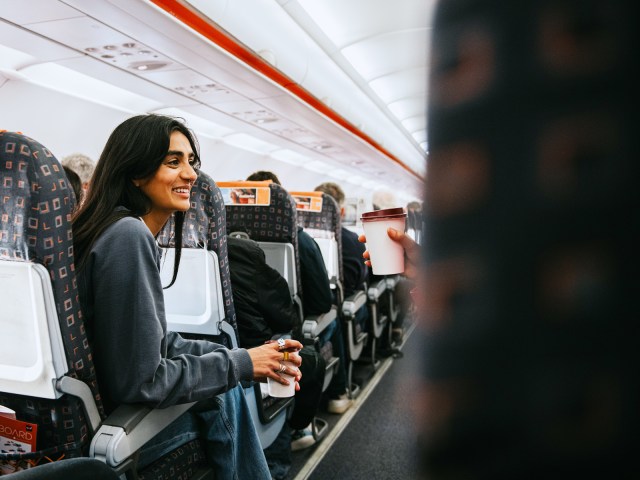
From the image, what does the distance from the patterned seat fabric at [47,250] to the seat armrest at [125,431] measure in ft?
0.16

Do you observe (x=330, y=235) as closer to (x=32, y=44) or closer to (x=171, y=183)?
(x=171, y=183)

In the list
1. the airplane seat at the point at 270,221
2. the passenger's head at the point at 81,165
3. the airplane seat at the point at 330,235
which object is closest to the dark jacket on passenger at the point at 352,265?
the airplane seat at the point at 330,235

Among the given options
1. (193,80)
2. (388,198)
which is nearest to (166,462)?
(388,198)

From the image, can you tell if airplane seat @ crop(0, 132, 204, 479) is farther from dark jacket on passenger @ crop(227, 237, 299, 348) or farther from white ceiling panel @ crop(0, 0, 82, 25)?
white ceiling panel @ crop(0, 0, 82, 25)

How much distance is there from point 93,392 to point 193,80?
4.57 m

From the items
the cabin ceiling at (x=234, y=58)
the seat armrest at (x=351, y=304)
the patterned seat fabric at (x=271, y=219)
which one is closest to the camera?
the patterned seat fabric at (x=271, y=219)

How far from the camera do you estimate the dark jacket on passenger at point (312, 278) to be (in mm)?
2736

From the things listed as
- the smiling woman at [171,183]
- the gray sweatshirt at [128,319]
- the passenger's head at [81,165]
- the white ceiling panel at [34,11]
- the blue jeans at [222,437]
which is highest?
the white ceiling panel at [34,11]

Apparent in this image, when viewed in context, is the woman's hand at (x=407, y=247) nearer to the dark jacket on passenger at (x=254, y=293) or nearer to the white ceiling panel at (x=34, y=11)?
the dark jacket on passenger at (x=254, y=293)

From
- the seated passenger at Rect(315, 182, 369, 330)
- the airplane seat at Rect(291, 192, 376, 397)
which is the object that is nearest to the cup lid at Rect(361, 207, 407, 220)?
the airplane seat at Rect(291, 192, 376, 397)

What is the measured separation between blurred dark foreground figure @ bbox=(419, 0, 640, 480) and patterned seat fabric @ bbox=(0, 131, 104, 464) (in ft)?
3.12

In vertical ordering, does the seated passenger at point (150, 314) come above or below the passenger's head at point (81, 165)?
below

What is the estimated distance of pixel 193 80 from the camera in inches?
201

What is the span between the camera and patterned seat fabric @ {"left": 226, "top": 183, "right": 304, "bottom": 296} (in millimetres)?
2449
